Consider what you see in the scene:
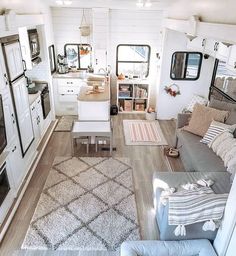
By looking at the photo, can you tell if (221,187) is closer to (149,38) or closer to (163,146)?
(163,146)

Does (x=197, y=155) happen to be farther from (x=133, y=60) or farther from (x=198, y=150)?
(x=133, y=60)

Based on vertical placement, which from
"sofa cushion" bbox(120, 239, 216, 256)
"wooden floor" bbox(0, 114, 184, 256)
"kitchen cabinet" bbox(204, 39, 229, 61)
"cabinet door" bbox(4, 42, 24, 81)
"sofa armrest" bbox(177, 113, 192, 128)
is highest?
"kitchen cabinet" bbox(204, 39, 229, 61)

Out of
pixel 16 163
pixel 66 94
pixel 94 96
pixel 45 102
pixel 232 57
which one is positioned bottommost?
pixel 16 163

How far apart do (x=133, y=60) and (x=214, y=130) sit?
3295 millimetres

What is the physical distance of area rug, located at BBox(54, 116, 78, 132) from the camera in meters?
5.20

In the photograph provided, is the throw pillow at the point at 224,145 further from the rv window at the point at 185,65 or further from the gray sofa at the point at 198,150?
the rv window at the point at 185,65

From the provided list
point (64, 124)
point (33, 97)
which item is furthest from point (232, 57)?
point (64, 124)

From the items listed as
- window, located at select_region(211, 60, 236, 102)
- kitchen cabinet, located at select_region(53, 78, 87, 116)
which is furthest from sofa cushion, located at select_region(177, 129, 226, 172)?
kitchen cabinet, located at select_region(53, 78, 87, 116)

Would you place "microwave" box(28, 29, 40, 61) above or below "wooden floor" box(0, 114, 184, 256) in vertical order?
above

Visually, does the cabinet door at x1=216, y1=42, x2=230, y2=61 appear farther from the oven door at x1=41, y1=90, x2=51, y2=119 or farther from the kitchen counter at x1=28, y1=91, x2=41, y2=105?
the oven door at x1=41, y1=90, x2=51, y2=119

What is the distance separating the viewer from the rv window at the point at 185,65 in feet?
17.6

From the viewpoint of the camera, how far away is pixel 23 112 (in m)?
3.49

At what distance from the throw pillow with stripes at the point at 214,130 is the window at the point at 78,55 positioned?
3.67 metres

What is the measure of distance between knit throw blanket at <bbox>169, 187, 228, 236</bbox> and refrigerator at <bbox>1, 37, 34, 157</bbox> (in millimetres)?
2391
